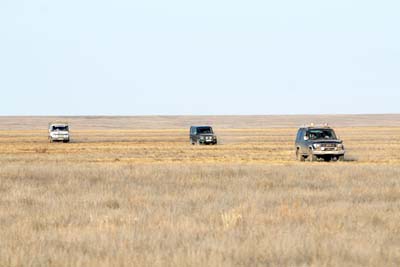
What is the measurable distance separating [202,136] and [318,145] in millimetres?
27944

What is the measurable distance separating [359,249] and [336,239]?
1003 millimetres

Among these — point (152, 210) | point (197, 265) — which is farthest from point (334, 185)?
point (197, 265)

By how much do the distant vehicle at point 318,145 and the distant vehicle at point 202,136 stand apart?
24.9 m

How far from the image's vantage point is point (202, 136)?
64.8 metres

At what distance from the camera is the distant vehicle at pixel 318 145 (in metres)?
37.4

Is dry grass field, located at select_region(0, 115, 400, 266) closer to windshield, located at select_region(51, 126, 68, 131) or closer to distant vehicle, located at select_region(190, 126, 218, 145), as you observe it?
distant vehicle, located at select_region(190, 126, 218, 145)

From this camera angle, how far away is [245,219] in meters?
13.9

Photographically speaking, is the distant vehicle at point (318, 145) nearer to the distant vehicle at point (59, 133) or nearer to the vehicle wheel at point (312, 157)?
the vehicle wheel at point (312, 157)

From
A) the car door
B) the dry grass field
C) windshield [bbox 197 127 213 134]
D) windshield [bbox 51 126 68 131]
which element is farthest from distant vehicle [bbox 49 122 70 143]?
the dry grass field

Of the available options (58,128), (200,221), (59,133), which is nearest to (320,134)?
(200,221)

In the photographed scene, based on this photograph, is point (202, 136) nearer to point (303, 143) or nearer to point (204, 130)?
point (204, 130)

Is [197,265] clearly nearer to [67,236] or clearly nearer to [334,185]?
[67,236]

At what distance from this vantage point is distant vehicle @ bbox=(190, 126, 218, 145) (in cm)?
6475

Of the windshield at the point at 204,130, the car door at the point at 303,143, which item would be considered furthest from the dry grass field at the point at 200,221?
the windshield at the point at 204,130
